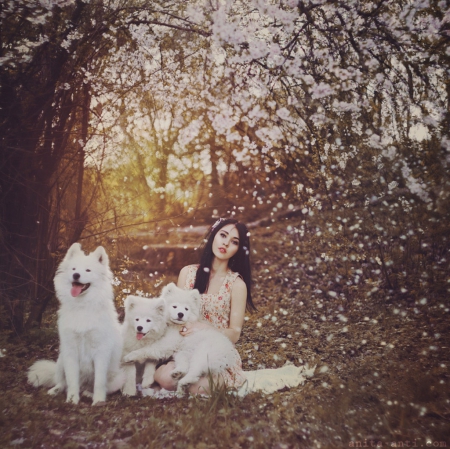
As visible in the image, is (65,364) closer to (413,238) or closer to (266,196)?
(413,238)

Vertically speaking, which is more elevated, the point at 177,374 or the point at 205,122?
the point at 205,122

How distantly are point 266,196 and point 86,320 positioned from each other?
15.1 feet

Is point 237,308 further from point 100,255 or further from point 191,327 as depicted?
point 100,255

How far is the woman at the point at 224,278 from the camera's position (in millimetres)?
3805

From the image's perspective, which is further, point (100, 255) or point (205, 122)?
point (205, 122)

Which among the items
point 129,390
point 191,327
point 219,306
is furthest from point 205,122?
point 129,390

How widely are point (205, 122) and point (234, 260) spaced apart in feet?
8.02

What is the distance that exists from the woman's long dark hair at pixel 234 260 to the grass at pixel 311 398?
3.19 feet

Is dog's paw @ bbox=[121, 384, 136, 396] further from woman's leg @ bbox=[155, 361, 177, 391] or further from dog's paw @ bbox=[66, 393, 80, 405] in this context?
dog's paw @ bbox=[66, 393, 80, 405]

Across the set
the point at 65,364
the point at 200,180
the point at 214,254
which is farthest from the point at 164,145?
the point at 65,364

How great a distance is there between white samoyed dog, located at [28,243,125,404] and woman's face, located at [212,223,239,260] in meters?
1.12

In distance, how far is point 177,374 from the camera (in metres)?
3.07

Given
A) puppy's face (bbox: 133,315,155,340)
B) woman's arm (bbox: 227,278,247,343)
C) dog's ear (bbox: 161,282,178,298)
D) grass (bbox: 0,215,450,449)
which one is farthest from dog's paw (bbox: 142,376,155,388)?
woman's arm (bbox: 227,278,247,343)

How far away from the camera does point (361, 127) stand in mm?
4984
